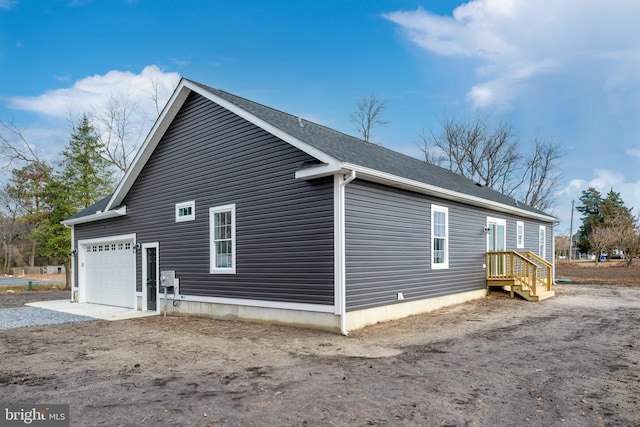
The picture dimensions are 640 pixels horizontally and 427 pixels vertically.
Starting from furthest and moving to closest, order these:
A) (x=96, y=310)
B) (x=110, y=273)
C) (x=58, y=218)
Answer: (x=58, y=218)
(x=110, y=273)
(x=96, y=310)

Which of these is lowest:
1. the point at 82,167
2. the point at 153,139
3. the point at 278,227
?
the point at 278,227

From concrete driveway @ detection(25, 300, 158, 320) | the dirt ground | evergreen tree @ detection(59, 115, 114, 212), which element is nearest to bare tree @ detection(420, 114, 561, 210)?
evergreen tree @ detection(59, 115, 114, 212)

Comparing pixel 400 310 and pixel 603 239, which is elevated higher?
pixel 603 239

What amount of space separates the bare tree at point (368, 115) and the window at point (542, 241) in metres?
15.7

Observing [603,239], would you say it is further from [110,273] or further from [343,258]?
[110,273]

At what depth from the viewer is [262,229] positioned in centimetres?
967

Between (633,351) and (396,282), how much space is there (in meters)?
4.47

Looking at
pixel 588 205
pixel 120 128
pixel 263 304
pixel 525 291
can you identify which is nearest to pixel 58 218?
pixel 120 128

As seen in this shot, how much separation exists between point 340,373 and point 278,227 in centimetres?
436

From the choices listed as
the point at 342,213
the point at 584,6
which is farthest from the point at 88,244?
the point at 584,6

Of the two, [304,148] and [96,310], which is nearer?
[304,148]

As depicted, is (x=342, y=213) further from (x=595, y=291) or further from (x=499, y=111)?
(x=499, y=111)

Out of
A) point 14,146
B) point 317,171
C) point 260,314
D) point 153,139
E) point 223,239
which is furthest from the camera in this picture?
point 14,146

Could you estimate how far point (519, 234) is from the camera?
663 inches
